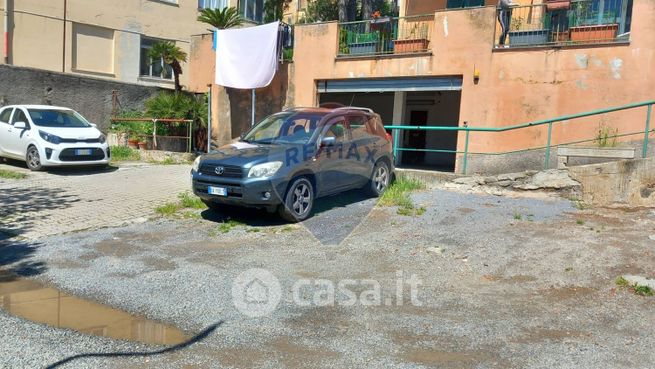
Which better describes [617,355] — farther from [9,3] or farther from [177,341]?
[9,3]

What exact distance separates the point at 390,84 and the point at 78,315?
1065 centimetres

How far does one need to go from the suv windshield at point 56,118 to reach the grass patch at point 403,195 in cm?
852

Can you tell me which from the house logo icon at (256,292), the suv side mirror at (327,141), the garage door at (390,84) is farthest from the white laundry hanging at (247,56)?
the house logo icon at (256,292)

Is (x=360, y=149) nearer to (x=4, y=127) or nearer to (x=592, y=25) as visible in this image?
(x=592, y=25)

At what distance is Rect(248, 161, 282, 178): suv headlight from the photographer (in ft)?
26.0

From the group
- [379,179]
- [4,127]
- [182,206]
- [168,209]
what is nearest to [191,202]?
[182,206]

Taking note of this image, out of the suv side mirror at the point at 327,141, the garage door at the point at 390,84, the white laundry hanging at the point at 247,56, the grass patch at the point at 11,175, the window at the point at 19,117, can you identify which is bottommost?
the grass patch at the point at 11,175

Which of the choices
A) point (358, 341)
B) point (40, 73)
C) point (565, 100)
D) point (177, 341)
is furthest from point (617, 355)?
point (40, 73)

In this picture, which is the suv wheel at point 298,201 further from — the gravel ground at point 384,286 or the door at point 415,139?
the door at point 415,139

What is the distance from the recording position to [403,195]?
404 inches

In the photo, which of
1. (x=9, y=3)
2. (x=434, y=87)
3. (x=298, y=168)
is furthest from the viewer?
(x=9, y=3)

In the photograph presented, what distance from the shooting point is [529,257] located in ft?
21.4

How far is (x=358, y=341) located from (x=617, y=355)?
2.00 meters

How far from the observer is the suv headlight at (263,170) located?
791cm
